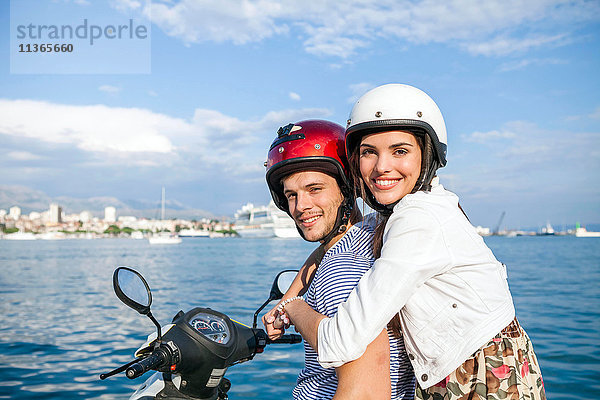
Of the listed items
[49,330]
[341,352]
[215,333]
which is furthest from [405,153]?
[49,330]

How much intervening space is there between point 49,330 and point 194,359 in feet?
45.0

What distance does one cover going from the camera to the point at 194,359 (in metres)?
2.91

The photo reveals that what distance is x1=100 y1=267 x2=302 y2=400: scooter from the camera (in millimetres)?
2818

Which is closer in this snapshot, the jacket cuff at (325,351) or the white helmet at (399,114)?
the jacket cuff at (325,351)

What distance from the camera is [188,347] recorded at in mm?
2883

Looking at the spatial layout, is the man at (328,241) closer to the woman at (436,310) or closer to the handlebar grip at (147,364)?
the woman at (436,310)

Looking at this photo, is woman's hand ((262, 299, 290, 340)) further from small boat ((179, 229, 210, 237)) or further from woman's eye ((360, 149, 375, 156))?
small boat ((179, 229, 210, 237))

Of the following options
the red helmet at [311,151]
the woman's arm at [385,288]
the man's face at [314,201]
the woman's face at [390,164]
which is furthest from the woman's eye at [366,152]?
the woman's arm at [385,288]

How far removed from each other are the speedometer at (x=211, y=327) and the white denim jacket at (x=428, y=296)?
1148 mm

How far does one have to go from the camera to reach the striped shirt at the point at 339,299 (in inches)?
84.4

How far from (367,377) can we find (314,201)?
1295 mm

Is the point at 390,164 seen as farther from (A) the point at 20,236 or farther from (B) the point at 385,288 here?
(A) the point at 20,236

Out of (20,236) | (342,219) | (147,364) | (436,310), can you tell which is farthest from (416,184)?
(20,236)

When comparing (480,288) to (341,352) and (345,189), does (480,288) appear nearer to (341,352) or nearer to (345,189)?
(341,352)
